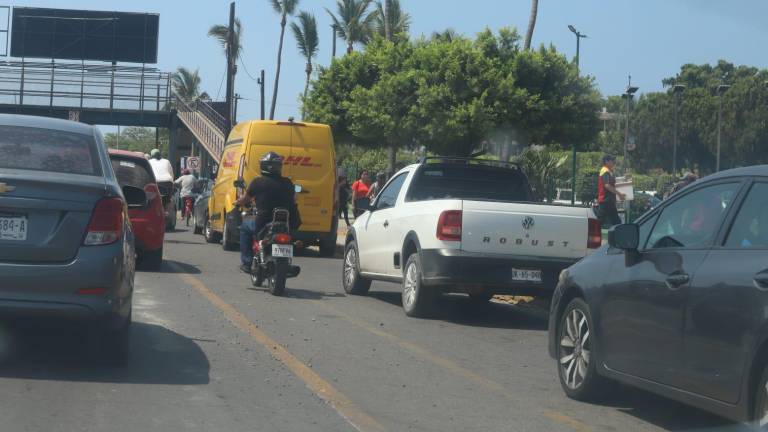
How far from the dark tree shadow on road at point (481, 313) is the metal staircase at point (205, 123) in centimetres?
3676

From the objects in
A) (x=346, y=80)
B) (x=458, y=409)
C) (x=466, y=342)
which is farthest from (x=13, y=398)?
(x=346, y=80)

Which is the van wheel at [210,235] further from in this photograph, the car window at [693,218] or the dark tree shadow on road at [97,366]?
the car window at [693,218]

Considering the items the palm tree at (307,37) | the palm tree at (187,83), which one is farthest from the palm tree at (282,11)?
the palm tree at (187,83)

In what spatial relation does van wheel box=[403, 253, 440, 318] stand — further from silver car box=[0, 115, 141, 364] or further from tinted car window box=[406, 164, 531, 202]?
silver car box=[0, 115, 141, 364]

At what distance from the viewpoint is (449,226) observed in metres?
11.5

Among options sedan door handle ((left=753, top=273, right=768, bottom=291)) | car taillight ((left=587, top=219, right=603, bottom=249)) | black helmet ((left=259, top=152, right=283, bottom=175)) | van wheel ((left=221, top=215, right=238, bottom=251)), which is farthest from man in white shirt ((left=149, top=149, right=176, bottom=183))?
sedan door handle ((left=753, top=273, right=768, bottom=291))

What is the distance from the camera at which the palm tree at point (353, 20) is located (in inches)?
2483

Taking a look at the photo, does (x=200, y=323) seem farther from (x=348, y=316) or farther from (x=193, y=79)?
(x=193, y=79)

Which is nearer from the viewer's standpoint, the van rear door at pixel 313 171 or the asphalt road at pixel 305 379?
the asphalt road at pixel 305 379

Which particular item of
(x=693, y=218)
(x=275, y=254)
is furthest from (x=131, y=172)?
(x=693, y=218)

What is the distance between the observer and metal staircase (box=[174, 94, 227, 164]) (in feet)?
170

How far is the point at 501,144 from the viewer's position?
26.1 meters

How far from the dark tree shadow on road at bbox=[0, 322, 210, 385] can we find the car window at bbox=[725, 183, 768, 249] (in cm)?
371

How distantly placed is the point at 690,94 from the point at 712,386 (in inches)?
2727
